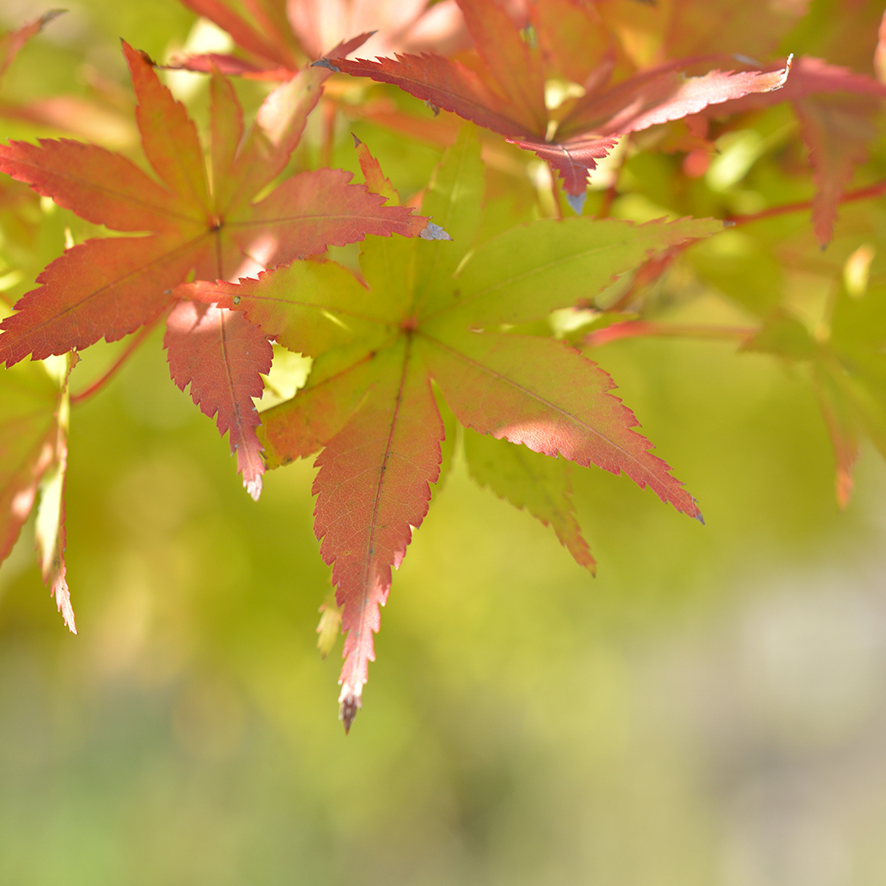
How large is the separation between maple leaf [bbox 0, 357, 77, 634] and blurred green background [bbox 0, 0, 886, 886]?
9cm

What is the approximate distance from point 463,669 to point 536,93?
147 centimetres

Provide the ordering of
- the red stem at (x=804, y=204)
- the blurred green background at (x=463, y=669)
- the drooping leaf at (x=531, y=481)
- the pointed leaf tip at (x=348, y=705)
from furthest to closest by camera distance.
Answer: the blurred green background at (x=463, y=669), the red stem at (x=804, y=204), the drooping leaf at (x=531, y=481), the pointed leaf tip at (x=348, y=705)

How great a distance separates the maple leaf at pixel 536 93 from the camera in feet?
0.98

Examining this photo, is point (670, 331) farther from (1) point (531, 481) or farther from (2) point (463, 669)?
(2) point (463, 669)

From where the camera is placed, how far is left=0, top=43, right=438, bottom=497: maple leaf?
29 centimetres

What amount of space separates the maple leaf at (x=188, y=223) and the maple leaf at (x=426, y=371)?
0.08ft

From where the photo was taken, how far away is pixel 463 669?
1.63m

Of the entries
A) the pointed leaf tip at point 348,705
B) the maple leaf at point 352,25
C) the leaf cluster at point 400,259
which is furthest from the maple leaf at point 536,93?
the pointed leaf tip at point 348,705

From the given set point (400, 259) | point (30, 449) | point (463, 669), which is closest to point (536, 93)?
point (400, 259)

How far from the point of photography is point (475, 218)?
36cm

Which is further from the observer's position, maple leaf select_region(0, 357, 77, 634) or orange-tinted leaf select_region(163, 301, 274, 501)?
maple leaf select_region(0, 357, 77, 634)

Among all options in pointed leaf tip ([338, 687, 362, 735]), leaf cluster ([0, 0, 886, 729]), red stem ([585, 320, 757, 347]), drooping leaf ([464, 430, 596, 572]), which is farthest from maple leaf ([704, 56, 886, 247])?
pointed leaf tip ([338, 687, 362, 735])

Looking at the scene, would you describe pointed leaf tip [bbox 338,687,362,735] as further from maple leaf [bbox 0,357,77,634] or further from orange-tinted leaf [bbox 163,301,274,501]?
maple leaf [bbox 0,357,77,634]

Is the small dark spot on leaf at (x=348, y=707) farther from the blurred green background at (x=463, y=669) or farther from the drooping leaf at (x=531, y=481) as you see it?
the blurred green background at (x=463, y=669)
